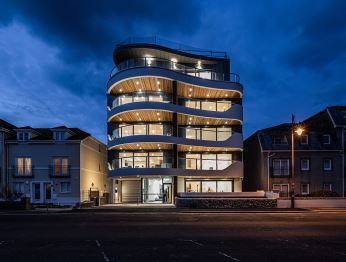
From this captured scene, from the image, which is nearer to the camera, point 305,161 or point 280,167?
point 280,167

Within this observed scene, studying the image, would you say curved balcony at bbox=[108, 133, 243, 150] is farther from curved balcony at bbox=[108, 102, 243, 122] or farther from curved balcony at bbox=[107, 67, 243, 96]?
curved balcony at bbox=[107, 67, 243, 96]

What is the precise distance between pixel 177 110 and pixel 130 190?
1221 cm

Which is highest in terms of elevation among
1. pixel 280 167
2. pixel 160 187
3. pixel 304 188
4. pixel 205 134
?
pixel 205 134

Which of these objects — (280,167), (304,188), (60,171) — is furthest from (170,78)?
(304,188)

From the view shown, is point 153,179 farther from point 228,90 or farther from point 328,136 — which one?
point 328,136

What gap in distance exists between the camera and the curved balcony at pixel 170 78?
44309 mm

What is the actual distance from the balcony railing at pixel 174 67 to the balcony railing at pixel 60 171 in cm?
1287

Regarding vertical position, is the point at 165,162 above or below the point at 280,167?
above

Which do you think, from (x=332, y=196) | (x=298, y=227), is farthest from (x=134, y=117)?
(x=298, y=227)

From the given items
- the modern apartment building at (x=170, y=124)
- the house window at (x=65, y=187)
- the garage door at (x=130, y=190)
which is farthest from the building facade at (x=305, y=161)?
the house window at (x=65, y=187)

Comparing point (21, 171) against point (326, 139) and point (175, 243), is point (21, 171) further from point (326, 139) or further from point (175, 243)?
point (175, 243)

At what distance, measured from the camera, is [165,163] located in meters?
43.9

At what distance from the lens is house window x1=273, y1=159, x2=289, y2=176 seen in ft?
160

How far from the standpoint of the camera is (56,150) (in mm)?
47188
